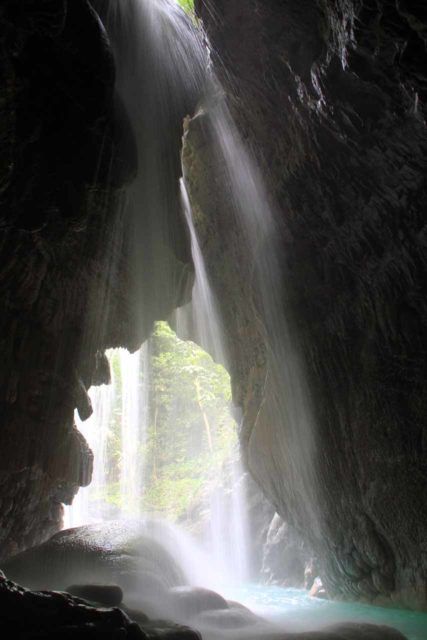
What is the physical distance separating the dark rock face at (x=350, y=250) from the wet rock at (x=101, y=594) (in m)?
4.55

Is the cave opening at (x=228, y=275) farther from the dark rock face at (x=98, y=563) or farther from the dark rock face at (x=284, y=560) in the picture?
the dark rock face at (x=284, y=560)

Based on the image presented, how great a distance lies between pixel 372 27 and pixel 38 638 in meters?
6.03

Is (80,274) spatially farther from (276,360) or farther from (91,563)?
(91,563)

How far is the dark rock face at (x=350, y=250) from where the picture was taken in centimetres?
649

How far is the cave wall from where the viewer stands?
610cm

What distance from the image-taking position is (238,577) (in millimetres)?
18641

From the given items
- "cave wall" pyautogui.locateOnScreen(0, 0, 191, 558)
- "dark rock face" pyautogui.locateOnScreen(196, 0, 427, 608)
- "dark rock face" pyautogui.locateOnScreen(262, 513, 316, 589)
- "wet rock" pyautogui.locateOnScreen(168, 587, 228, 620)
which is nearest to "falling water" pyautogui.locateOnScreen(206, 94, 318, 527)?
"dark rock face" pyautogui.locateOnScreen(196, 0, 427, 608)

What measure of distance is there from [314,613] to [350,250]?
7.66m

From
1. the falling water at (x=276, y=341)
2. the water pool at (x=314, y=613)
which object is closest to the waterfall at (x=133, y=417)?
the water pool at (x=314, y=613)

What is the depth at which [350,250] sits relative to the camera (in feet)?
26.6

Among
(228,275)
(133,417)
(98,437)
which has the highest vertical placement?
(228,275)

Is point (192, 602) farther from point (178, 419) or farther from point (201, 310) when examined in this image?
point (178, 419)

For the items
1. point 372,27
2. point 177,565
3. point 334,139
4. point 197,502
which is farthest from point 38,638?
point 197,502

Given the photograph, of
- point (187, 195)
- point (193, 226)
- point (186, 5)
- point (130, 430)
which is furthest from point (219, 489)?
point (186, 5)
